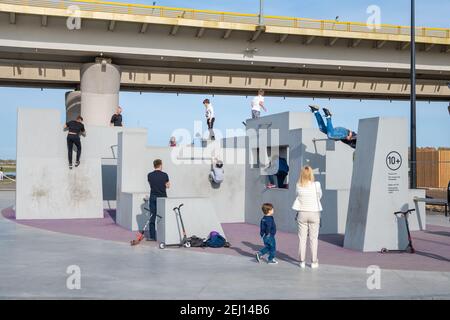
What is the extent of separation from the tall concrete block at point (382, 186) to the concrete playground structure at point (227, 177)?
0.07 ft

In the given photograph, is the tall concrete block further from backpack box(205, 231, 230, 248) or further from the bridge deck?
the bridge deck

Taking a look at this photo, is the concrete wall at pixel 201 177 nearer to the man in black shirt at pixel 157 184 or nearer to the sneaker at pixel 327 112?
the sneaker at pixel 327 112

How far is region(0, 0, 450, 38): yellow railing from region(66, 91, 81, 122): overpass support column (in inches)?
298

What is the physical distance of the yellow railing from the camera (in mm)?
29422

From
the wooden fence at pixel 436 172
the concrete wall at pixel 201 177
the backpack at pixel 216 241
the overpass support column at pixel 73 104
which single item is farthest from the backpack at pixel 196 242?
the overpass support column at pixel 73 104

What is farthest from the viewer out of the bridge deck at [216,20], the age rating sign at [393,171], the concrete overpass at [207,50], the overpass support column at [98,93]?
the overpass support column at [98,93]

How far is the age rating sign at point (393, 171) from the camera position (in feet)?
40.5

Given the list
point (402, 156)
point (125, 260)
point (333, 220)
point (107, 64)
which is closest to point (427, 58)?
point (107, 64)

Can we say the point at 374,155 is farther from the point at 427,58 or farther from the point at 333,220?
the point at 427,58

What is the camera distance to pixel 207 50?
33.0m

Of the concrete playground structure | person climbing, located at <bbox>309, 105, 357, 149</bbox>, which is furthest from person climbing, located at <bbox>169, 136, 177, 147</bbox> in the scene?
person climbing, located at <bbox>309, 105, 357, 149</bbox>

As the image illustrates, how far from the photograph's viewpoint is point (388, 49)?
117ft

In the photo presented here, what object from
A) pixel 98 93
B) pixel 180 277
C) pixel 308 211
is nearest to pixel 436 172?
pixel 98 93

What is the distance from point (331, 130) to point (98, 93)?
20.5 m
